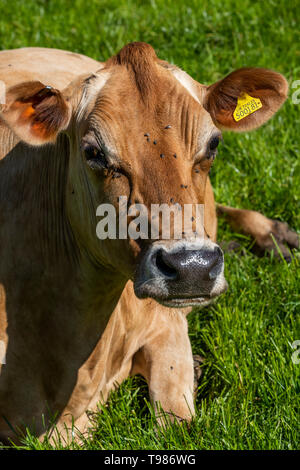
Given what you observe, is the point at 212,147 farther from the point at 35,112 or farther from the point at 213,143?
the point at 35,112

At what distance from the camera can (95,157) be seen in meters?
3.87

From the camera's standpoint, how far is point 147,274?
3611 millimetres

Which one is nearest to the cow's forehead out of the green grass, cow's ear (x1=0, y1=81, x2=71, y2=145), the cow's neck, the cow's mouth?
cow's ear (x1=0, y1=81, x2=71, y2=145)

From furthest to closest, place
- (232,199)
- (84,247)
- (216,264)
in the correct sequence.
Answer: (232,199) → (84,247) → (216,264)

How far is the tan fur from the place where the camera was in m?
3.79

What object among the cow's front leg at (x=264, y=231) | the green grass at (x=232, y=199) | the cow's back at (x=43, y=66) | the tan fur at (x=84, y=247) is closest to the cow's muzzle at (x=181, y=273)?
the tan fur at (x=84, y=247)

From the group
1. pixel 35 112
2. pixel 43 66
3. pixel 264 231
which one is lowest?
pixel 264 231

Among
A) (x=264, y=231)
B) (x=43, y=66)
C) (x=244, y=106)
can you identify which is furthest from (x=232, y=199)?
(x=244, y=106)

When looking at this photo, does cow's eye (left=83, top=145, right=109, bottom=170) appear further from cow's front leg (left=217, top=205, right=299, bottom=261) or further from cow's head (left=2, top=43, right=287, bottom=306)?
cow's front leg (left=217, top=205, right=299, bottom=261)

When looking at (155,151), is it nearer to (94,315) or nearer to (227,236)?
(94,315)

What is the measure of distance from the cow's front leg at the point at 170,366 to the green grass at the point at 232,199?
0.11m

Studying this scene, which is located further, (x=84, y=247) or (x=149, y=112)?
(x=84, y=247)

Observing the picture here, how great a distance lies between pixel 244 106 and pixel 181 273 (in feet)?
4.31

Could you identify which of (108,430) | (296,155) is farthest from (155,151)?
(296,155)
